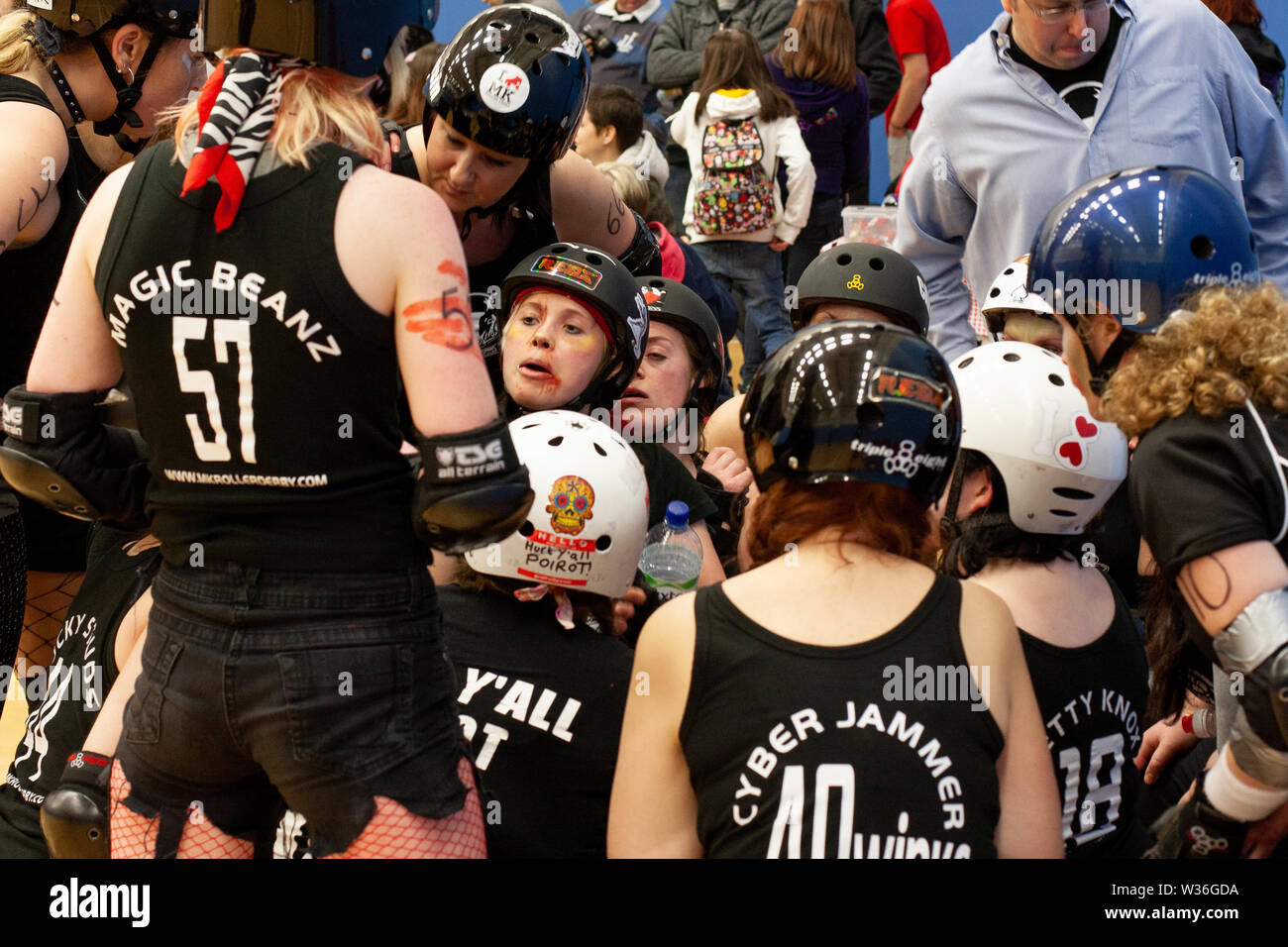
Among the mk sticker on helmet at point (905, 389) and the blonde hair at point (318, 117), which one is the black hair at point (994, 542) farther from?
the blonde hair at point (318, 117)

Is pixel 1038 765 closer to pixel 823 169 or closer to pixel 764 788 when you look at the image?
pixel 764 788

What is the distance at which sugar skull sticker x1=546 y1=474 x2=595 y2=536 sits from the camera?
2.54 meters

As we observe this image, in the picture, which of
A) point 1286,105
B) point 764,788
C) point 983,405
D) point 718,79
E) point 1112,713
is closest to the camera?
point 764,788

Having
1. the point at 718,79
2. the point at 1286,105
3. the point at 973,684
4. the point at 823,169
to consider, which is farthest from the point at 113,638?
the point at 1286,105

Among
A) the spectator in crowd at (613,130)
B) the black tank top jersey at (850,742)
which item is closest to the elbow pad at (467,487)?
the black tank top jersey at (850,742)

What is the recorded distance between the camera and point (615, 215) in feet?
11.9

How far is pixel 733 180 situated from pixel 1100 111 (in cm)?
339

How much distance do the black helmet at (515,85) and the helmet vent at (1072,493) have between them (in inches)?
50.1

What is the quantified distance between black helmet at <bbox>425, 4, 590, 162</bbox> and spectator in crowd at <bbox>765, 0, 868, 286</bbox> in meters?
4.76

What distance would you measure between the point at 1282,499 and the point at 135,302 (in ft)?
5.28

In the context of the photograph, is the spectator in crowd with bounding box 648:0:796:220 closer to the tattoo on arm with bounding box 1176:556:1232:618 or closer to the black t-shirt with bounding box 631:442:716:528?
the black t-shirt with bounding box 631:442:716:528

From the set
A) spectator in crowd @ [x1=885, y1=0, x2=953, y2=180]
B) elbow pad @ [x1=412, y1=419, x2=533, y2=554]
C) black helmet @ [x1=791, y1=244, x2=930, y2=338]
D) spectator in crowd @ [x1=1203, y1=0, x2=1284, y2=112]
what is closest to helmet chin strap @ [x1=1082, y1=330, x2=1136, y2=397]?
elbow pad @ [x1=412, y1=419, x2=533, y2=554]

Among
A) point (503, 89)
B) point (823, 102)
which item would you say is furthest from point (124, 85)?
point (823, 102)
